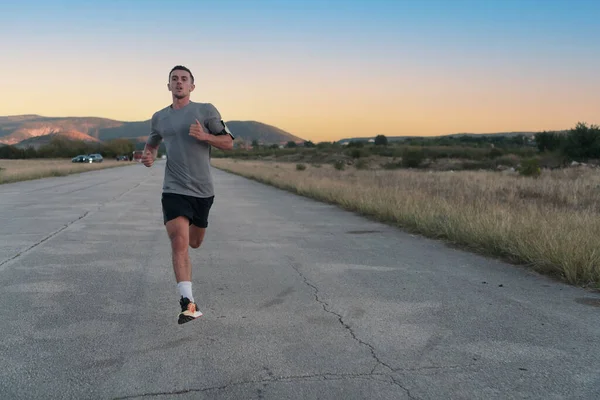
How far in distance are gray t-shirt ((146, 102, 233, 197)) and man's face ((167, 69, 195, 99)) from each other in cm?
12

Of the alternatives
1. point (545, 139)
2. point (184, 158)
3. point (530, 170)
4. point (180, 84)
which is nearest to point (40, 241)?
point (184, 158)

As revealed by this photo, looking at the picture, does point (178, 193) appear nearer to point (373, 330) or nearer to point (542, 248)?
point (373, 330)

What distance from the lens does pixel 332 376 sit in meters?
3.73

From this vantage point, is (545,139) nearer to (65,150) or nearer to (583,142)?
(583,142)

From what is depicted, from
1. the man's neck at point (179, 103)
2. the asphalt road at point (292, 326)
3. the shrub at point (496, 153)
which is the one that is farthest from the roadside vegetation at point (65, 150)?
the man's neck at point (179, 103)

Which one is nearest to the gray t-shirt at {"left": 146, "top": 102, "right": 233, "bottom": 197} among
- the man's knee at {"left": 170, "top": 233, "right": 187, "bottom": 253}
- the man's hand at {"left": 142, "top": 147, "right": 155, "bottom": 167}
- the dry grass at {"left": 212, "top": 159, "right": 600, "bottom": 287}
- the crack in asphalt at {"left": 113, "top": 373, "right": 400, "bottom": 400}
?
the man's knee at {"left": 170, "top": 233, "right": 187, "bottom": 253}

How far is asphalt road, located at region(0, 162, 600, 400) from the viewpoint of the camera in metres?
3.62

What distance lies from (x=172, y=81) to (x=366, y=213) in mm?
10253

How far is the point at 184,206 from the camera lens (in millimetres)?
5062

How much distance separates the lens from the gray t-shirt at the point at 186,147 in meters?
5.04

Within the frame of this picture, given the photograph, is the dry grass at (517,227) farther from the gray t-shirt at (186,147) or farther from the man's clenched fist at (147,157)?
the man's clenched fist at (147,157)

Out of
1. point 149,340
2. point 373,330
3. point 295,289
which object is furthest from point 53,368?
point 295,289

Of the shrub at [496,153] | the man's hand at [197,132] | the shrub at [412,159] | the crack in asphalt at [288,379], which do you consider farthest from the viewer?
the shrub at [496,153]

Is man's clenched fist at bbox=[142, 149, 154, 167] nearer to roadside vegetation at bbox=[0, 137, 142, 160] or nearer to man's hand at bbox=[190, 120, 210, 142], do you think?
man's hand at bbox=[190, 120, 210, 142]
